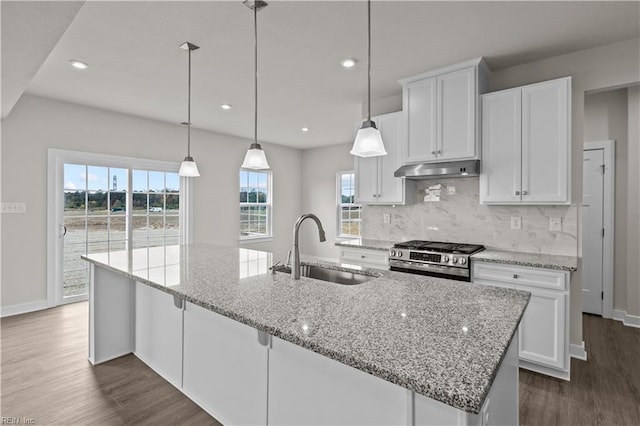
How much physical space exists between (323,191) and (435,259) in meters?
4.10

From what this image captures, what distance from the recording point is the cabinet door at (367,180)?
149 inches

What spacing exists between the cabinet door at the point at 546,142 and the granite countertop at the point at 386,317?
5.27 feet

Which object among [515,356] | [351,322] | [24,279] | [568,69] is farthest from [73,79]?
[568,69]

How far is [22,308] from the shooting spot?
12.6 ft

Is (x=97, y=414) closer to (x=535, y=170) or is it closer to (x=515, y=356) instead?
(x=515, y=356)

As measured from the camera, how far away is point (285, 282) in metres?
1.75

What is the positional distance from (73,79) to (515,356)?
14.1 feet

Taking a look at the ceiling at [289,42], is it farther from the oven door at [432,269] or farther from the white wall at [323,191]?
the white wall at [323,191]

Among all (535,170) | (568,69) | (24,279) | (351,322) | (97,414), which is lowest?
(97,414)

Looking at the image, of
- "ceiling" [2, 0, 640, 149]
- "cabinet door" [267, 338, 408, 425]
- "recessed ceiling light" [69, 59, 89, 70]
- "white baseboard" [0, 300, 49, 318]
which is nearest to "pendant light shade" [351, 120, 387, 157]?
"ceiling" [2, 0, 640, 149]

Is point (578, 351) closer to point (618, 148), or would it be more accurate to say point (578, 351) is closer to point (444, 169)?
point (444, 169)

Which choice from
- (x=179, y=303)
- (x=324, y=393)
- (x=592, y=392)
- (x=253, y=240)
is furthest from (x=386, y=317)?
(x=253, y=240)

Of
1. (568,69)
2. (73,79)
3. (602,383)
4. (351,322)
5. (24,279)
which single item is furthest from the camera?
(24,279)

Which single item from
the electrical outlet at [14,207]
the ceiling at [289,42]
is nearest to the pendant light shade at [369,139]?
the ceiling at [289,42]
